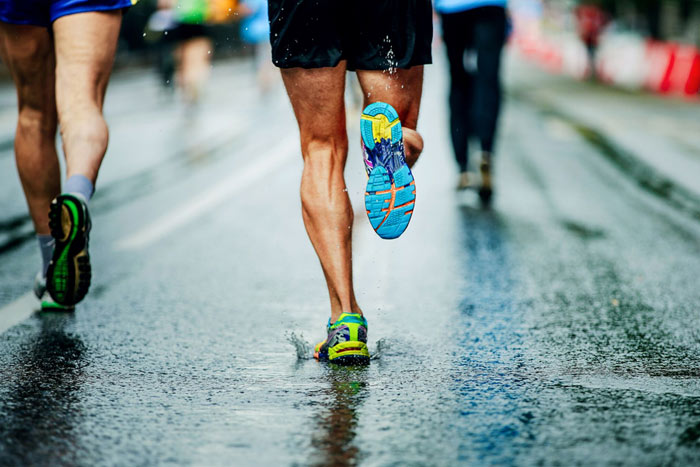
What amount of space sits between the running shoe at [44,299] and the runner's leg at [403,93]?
4.83ft

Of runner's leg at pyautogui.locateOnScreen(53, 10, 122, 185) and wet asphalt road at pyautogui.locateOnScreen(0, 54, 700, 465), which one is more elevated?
runner's leg at pyautogui.locateOnScreen(53, 10, 122, 185)

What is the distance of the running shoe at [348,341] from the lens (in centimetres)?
330

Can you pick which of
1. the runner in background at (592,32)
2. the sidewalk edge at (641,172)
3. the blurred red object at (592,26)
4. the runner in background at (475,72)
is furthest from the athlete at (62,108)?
the blurred red object at (592,26)

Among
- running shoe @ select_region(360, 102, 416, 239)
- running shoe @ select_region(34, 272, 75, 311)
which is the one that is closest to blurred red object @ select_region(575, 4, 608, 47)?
running shoe @ select_region(34, 272, 75, 311)

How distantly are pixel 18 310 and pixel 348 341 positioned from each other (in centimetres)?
150

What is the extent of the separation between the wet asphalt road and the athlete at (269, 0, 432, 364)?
0.30 meters

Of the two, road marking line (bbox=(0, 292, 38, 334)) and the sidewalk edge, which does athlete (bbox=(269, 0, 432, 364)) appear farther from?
the sidewalk edge

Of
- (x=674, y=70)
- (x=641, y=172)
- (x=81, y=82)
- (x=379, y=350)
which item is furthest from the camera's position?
(x=674, y=70)

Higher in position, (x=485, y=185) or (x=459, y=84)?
(x=459, y=84)

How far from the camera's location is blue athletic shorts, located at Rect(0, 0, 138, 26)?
3736 millimetres

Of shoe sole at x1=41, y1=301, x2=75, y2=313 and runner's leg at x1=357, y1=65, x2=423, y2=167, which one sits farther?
shoe sole at x1=41, y1=301, x2=75, y2=313

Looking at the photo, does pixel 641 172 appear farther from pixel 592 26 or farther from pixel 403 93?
pixel 592 26

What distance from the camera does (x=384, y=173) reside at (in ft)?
10.7

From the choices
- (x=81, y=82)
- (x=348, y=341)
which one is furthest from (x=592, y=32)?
(x=348, y=341)
